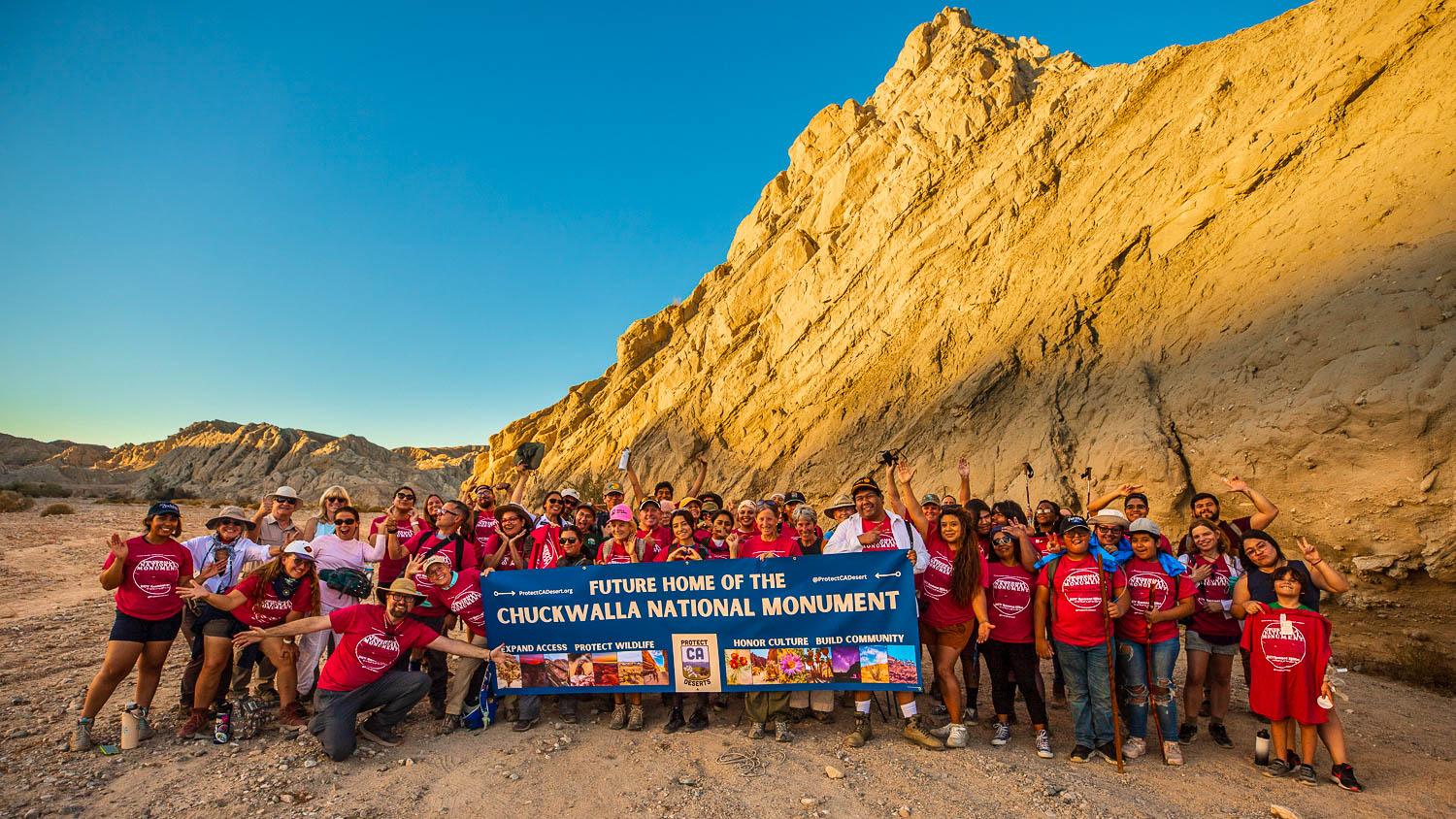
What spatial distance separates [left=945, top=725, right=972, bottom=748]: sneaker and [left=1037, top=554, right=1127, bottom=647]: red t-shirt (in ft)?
3.68

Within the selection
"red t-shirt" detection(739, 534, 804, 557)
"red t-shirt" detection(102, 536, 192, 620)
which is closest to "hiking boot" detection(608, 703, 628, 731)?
"red t-shirt" detection(739, 534, 804, 557)

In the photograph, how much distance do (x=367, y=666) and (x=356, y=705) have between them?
13.1 inches

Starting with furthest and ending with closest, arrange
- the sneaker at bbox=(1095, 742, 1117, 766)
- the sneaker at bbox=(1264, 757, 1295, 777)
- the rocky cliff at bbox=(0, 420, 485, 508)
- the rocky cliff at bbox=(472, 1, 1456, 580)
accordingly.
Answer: the rocky cliff at bbox=(0, 420, 485, 508)
the rocky cliff at bbox=(472, 1, 1456, 580)
the sneaker at bbox=(1095, 742, 1117, 766)
the sneaker at bbox=(1264, 757, 1295, 777)

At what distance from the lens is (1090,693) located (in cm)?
507

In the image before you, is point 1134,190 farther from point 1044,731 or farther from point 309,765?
point 309,765

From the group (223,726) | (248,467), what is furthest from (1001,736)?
(248,467)

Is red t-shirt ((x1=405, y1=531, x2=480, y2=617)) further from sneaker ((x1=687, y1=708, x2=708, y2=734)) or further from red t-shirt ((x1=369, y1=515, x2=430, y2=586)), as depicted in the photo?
sneaker ((x1=687, y1=708, x2=708, y2=734))

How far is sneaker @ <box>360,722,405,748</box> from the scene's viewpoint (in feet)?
17.6

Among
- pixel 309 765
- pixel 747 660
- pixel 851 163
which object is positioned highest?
pixel 851 163

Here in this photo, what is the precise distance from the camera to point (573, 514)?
7.79 meters

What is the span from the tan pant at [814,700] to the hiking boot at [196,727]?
5161mm

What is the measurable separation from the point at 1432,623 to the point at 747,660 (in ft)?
28.7

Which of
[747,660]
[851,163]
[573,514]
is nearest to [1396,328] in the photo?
[747,660]

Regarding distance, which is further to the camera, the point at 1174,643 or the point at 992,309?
the point at 992,309
